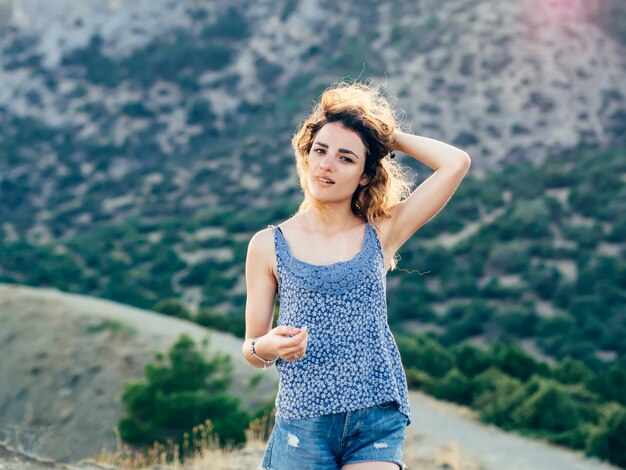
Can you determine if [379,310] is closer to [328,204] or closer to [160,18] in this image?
[328,204]

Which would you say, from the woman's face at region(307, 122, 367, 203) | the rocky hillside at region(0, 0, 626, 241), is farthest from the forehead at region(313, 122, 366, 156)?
the rocky hillside at region(0, 0, 626, 241)

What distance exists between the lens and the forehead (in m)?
3.25

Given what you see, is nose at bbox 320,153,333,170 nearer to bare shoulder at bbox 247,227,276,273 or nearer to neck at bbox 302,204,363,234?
neck at bbox 302,204,363,234

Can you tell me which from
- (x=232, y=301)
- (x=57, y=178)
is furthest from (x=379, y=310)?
(x=57, y=178)

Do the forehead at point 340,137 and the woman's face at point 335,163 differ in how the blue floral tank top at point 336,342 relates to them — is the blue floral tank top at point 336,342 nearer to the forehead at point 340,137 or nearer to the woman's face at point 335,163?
the woman's face at point 335,163

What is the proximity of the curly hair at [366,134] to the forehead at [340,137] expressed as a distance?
2 centimetres

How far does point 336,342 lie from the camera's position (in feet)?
9.87

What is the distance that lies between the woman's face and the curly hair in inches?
1.5

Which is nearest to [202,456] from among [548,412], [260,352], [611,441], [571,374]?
[611,441]

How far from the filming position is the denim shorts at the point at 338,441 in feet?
9.66

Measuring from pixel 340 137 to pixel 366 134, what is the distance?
0.11 meters

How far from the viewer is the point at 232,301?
1174 inches

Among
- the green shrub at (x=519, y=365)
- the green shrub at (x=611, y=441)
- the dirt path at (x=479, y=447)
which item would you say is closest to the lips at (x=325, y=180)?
the dirt path at (x=479, y=447)

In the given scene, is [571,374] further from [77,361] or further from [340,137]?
[340,137]
